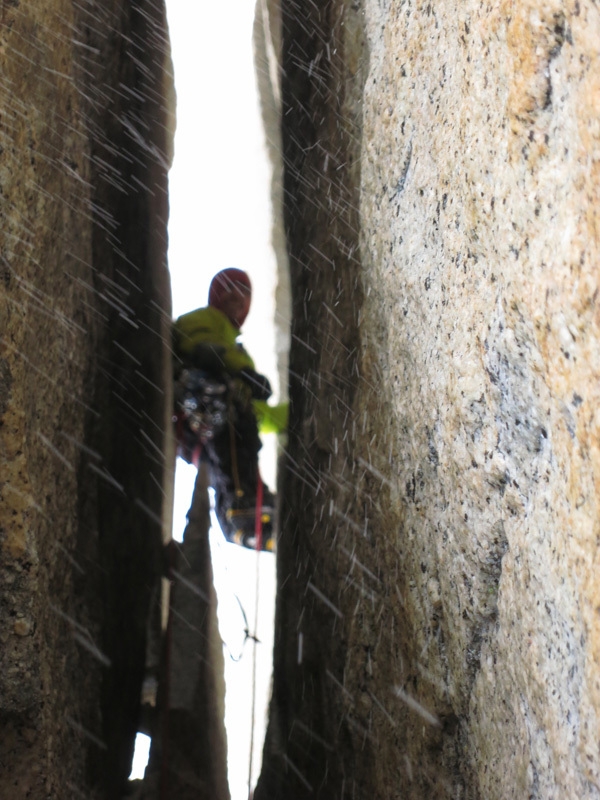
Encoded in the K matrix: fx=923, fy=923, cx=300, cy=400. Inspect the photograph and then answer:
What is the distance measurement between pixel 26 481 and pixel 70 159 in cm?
106

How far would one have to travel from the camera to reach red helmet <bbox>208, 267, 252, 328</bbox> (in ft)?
14.9

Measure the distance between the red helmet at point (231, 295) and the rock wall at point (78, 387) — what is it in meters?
0.39

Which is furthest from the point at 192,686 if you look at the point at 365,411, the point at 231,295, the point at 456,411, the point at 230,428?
the point at 456,411

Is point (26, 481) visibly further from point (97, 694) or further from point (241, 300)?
point (241, 300)

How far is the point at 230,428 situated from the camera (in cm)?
387

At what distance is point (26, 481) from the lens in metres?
1.91

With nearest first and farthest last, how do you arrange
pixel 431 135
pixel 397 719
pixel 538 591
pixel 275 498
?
pixel 538 591, pixel 431 135, pixel 397 719, pixel 275 498

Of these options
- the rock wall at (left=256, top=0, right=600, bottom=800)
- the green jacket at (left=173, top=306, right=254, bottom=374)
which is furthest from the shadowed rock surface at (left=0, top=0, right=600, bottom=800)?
the green jacket at (left=173, top=306, right=254, bottom=374)

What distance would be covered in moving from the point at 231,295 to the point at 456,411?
3.10 metres

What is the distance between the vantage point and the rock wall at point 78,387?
1.90 m

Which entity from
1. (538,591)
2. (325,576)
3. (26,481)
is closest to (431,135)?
(538,591)

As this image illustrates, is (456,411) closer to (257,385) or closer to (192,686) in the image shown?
(192,686)

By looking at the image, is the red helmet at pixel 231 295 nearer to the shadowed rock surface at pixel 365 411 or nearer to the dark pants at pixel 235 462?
the shadowed rock surface at pixel 365 411

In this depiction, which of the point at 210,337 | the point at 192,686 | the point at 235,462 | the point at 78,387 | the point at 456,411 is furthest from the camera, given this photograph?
the point at 210,337
